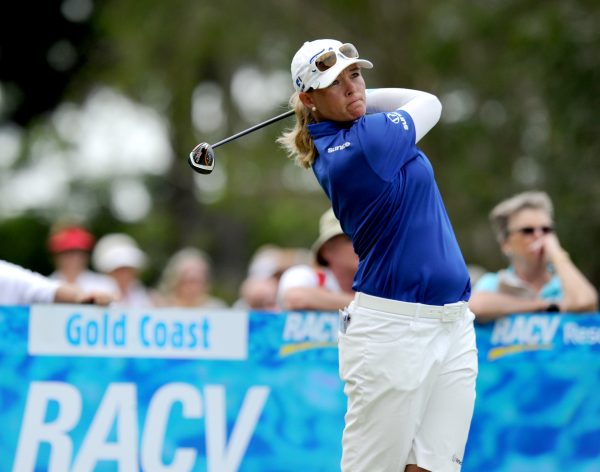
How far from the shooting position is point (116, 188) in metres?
22.7

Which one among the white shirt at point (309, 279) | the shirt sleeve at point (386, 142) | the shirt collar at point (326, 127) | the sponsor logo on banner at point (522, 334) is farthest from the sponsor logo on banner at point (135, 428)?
the shirt sleeve at point (386, 142)

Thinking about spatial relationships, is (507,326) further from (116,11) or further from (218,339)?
(116,11)

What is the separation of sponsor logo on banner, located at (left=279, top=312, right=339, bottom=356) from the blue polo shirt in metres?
1.38

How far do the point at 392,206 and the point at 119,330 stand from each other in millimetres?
1996

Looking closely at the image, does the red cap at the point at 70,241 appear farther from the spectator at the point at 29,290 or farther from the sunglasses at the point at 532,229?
the sunglasses at the point at 532,229

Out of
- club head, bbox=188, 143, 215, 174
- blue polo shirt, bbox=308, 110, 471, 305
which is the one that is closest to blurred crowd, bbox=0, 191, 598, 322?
club head, bbox=188, 143, 215, 174

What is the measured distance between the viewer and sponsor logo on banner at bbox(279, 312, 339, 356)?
19.1ft

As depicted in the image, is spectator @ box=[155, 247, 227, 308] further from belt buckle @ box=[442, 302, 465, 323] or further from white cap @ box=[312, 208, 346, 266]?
belt buckle @ box=[442, 302, 465, 323]

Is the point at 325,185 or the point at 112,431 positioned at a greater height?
the point at 325,185

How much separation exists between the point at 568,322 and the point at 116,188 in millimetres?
17765

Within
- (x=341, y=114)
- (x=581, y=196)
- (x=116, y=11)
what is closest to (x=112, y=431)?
(x=341, y=114)

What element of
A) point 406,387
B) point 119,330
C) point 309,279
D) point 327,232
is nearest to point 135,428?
point 119,330

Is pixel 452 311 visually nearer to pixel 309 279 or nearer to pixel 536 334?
pixel 536 334

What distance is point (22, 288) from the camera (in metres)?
5.94
